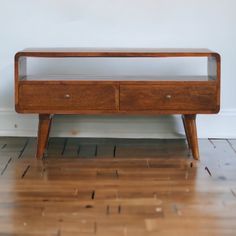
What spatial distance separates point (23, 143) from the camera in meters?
2.54

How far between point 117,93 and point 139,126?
19.3 inches

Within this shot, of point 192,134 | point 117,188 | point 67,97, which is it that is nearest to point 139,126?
point 192,134

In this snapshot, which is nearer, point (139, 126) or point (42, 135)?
point (42, 135)

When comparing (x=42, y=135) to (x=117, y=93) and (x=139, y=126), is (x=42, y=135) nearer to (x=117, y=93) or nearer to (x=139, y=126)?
(x=117, y=93)

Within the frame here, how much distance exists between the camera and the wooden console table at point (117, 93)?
219 centimetres

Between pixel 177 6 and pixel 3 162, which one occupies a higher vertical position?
pixel 177 6

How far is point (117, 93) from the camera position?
220cm

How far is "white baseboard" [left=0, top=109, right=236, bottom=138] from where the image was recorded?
8.67 feet

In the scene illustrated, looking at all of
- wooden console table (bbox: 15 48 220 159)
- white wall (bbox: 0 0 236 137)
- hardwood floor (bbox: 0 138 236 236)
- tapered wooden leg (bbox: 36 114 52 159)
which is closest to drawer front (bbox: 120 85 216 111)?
wooden console table (bbox: 15 48 220 159)

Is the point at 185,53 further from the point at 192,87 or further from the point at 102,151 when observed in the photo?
the point at 102,151

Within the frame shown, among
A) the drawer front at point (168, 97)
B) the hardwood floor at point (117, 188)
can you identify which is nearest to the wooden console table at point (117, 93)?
the drawer front at point (168, 97)

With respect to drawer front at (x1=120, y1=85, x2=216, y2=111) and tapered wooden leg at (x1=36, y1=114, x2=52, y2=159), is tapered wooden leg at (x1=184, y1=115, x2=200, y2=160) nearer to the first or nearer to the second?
drawer front at (x1=120, y1=85, x2=216, y2=111)

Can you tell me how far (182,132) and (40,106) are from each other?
80 cm

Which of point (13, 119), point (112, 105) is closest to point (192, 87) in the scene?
point (112, 105)
